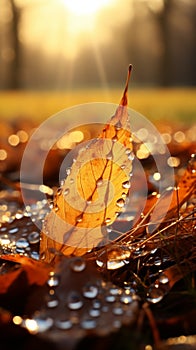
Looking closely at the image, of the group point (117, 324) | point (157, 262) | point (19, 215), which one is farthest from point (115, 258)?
point (19, 215)

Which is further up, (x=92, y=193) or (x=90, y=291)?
(x=92, y=193)

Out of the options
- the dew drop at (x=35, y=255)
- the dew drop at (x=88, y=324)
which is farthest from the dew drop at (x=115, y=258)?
the dew drop at (x=88, y=324)

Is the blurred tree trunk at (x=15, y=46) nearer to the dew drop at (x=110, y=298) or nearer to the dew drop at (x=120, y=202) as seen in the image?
the dew drop at (x=120, y=202)

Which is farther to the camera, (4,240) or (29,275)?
(4,240)

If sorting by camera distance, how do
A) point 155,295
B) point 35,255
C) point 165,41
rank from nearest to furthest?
point 155,295
point 35,255
point 165,41

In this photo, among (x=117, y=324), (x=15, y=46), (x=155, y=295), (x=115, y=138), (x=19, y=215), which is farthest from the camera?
(x=15, y=46)

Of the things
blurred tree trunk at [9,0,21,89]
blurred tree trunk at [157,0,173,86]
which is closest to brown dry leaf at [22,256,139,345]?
blurred tree trunk at [157,0,173,86]

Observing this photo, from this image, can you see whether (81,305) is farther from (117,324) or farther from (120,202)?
(120,202)
